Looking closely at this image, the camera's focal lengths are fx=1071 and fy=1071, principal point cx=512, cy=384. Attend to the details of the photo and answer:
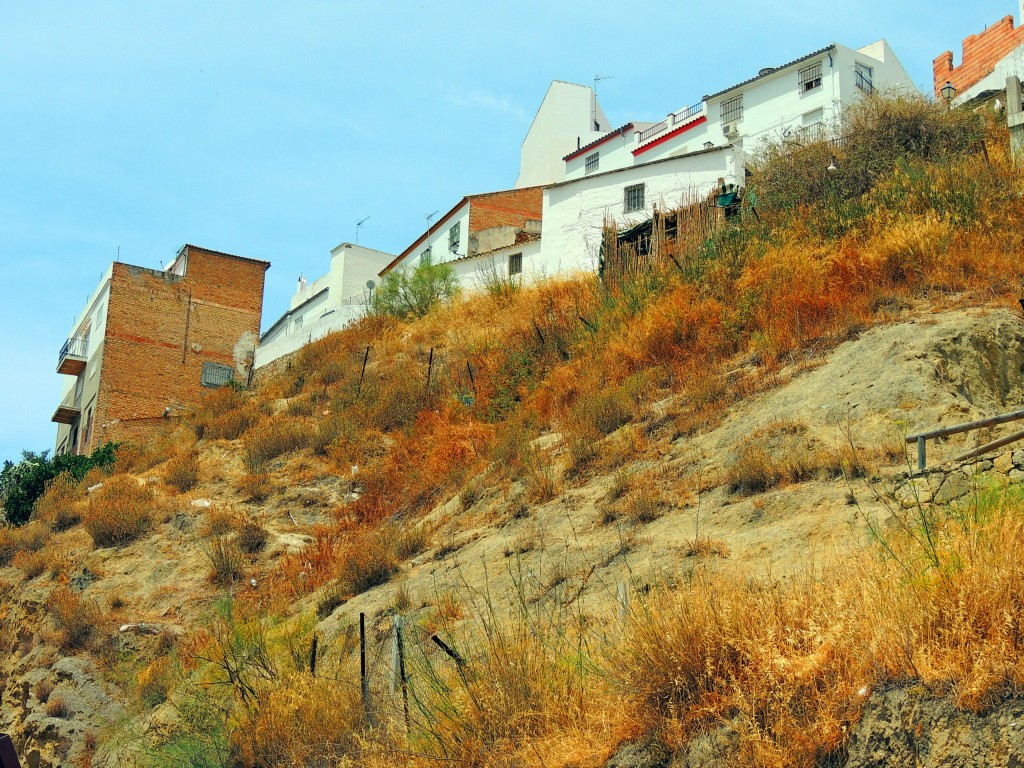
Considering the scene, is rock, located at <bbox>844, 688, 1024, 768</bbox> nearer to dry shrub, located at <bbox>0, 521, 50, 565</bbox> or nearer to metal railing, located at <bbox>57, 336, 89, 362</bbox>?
dry shrub, located at <bbox>0, 521, 50, 565</bbox>

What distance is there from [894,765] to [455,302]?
23157 millimetres

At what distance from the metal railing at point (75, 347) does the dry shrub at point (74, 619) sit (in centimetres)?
2440

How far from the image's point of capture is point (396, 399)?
20.3 metres

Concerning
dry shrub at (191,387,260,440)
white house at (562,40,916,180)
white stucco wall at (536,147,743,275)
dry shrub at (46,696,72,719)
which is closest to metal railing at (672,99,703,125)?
white house at (562,40,916,180)

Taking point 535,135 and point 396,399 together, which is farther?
point 535,135

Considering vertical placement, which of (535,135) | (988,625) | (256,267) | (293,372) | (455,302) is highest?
(535,135)

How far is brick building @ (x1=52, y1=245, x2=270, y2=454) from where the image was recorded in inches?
1364

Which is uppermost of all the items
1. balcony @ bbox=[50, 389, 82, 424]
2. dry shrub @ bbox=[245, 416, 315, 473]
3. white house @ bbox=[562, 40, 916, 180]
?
white house @ bbox=[562, 40, 916, 180]

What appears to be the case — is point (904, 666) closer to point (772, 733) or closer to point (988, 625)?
point (988, 625)

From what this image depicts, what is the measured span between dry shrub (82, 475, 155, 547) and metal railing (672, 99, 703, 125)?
28981 mm

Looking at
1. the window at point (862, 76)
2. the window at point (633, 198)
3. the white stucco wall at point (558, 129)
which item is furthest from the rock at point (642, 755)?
the white stucco wall at point (558, 129)

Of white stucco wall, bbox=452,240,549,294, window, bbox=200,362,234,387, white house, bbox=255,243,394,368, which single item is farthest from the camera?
white house, bbox=255,243,394,368

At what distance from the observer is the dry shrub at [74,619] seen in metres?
14.4

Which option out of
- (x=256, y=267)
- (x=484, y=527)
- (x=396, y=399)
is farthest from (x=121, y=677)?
(x=256, y=267)
